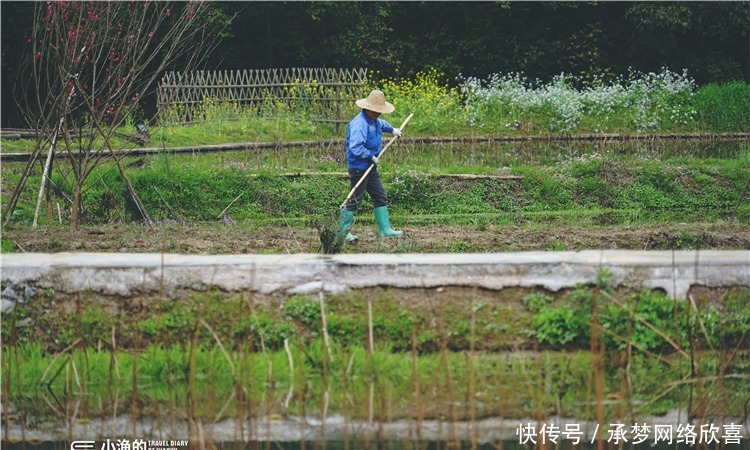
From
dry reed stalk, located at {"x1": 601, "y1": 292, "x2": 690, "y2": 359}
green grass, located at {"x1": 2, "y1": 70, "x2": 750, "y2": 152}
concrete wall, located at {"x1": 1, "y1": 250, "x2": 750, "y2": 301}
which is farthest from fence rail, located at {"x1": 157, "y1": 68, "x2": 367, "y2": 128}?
dry reed stalk, located at {"x1": 601, "y1": 292, "x2": 690, "y2": 359}

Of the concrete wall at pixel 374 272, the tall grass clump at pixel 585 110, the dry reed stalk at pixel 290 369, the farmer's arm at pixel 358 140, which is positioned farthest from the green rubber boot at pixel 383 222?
the tall grass clump at pixel 585 110

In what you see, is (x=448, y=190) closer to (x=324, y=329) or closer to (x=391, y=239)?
(x=391, y=239)

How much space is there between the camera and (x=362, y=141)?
8570mm

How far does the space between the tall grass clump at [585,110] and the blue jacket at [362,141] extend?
656 cm

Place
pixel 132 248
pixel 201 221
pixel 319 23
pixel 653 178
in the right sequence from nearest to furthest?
pixel 132 248
pixel 201 221
pixel 653 178
pixel 319 23

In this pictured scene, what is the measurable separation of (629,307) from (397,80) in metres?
15.9

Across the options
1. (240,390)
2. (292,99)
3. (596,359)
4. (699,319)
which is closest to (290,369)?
(240,390)

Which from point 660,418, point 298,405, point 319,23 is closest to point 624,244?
point 660,418

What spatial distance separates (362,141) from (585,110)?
8.56 m

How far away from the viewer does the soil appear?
8086 mm

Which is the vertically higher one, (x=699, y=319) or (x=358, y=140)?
(x=358, y=140)

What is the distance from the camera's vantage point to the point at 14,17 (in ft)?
66.4

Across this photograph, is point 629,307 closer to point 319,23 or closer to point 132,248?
point 132,248

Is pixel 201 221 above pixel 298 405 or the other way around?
above
